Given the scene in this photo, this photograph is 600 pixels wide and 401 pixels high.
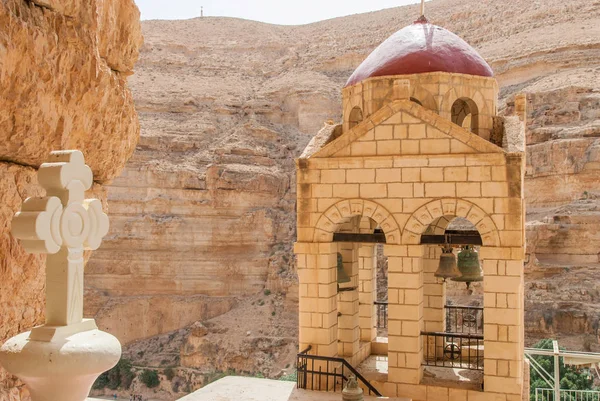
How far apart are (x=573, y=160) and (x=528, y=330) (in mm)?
9541

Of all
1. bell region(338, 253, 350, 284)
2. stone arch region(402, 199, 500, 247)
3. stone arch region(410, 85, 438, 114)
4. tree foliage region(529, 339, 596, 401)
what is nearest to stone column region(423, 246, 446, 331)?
bell region(338, 253, 350, 284)

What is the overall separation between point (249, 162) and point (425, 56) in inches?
1474

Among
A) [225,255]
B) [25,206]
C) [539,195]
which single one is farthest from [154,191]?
[25,206]

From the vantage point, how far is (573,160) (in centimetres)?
3488

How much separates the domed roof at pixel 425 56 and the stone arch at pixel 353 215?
7.03 feet

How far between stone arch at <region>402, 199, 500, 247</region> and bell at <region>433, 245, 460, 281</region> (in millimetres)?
1167

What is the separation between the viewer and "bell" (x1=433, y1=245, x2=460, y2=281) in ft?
34.1

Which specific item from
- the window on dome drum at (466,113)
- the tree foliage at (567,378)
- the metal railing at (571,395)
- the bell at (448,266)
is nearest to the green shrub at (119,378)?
the tree foliage at (567,378)

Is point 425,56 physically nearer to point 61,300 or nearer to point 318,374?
point 318,374

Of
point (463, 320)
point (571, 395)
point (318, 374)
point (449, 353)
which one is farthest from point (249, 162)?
point (318, 374)

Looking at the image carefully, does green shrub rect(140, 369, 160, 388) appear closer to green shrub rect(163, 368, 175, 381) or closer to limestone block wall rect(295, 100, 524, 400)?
green shrub rect(163, 368, 175, 381)

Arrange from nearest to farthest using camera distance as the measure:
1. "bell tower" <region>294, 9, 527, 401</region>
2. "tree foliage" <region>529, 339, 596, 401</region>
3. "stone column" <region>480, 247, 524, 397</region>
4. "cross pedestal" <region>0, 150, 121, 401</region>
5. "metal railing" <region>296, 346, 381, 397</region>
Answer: "cross pedestal" <region>0, 150, 121, 401</region> → "stone column" <region>480, 247, 524, 397</region> → "bell tower" <region>294, 9, 527, 401</region> → "metal railing" <region>296, 346, 381, 397</region> → "tree foliage" <region>529, 339, 596, 401</region>

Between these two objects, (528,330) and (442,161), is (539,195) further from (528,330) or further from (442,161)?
(442,161)

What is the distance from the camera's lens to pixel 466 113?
11219 mm
